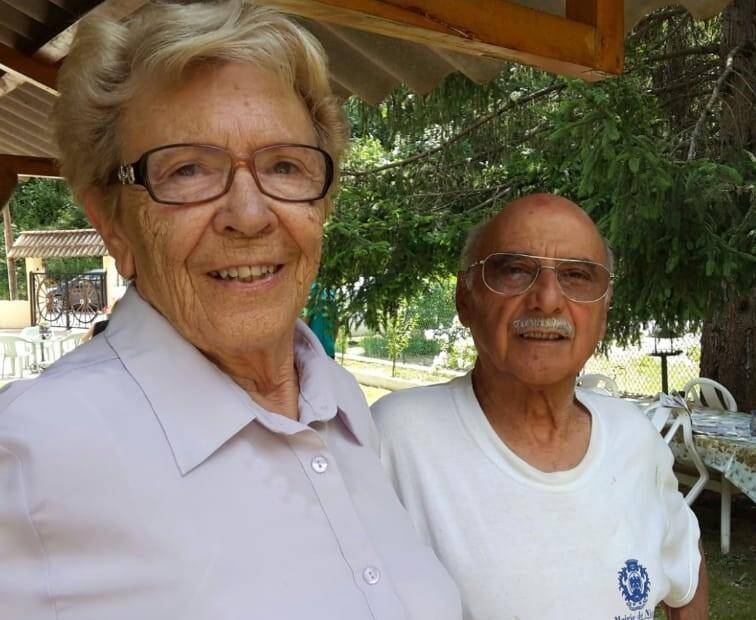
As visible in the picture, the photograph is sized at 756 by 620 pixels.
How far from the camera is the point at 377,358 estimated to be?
16.6m

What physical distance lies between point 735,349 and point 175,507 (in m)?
7.07

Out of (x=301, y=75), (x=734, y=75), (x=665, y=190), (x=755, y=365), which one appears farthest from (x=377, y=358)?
(x=301, y=75)

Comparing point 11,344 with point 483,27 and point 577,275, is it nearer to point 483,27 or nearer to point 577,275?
point 483,27

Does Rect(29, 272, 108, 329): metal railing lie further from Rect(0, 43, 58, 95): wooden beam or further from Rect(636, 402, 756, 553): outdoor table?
Rect(0, 43, 58, 95): wooden beam

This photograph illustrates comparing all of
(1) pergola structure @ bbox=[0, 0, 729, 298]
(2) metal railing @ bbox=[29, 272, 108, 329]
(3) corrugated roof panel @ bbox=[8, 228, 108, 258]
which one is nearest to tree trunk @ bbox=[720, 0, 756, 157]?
(1) pergola structure @ bbox=[0, 0, 729, 298]

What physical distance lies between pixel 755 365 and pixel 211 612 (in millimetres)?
7080

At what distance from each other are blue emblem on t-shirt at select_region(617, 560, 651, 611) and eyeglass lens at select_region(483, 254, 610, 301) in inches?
25.9

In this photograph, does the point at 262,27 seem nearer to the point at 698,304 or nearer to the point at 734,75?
the point at 698,304

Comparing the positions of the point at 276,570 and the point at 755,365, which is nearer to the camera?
the point at 276,570

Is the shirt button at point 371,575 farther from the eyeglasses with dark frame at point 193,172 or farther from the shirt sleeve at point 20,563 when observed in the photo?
the eyeglasses with dark frame at point 193,172

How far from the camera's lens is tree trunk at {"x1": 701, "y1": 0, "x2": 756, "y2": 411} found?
5.86 meters

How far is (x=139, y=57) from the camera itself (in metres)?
1.22

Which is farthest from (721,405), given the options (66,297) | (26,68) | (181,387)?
(66,297)

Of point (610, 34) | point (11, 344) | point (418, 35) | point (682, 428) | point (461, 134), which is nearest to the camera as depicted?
point (418, 35)
